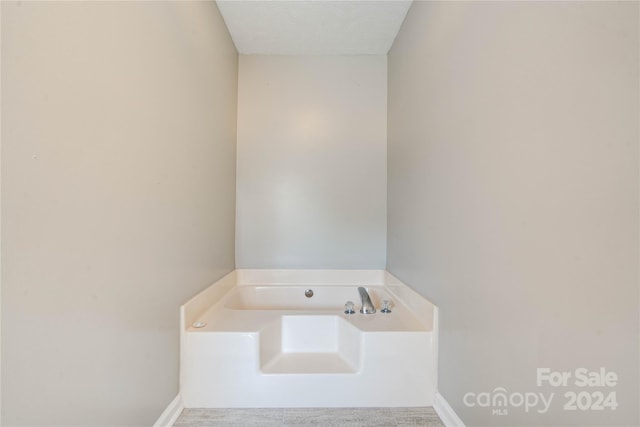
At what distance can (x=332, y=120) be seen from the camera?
263 cm

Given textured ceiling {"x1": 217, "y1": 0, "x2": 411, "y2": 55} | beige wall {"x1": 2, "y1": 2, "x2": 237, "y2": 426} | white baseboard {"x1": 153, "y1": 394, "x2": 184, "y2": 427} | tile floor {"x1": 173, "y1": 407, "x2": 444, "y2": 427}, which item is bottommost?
tile floor {"x1": 173, "y1": 407, "x2": 444, "y2": 427}

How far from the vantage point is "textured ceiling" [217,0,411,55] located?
1995 mm

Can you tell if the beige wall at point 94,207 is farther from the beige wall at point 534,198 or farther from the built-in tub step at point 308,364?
the beige wall at point 534,198

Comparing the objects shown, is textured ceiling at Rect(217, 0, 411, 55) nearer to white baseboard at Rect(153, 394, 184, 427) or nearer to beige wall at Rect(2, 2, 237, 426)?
beige wall at Rect(2, 2, 237, 426)

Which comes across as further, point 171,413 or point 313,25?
point 313,25

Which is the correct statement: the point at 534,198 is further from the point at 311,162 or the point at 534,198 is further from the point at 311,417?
the point at 311,162

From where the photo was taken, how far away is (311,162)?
262 centimetres

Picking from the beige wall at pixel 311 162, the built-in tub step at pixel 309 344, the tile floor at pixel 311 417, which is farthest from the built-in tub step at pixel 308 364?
the beige wall at pixel 311 162

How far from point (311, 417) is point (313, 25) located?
255cm

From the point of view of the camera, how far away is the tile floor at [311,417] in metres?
1.41

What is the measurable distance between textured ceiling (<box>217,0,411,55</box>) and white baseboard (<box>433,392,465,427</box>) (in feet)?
7.93

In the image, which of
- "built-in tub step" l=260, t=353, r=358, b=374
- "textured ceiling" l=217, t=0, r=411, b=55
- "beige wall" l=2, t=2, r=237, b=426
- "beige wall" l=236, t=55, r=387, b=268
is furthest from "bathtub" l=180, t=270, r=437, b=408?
"textured ceiling" l=217, t=0, r=411, b=55

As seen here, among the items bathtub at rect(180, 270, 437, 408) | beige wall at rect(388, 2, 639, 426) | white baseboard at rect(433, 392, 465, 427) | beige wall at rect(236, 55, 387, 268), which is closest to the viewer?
beige wall at rect(388, 2, 639, 426)

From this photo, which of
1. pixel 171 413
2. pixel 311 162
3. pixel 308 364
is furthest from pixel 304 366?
pixel 311 162
